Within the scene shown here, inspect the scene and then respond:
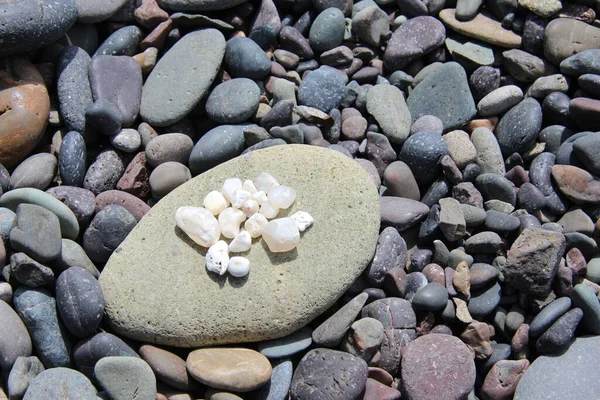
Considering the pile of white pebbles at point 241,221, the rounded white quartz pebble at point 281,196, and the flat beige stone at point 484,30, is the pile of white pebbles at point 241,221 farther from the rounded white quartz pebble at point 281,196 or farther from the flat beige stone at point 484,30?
the flat beige stone at point 484,30

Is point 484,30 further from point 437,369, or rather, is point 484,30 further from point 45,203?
point 45,203

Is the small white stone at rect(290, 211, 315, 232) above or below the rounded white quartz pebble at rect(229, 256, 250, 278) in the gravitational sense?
above

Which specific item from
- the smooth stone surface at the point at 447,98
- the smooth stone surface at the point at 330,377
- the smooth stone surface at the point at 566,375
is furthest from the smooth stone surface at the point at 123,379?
the smooth stone surface at the point at 447,98

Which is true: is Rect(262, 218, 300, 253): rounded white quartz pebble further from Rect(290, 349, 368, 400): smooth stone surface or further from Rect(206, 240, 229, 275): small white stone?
Rect(290, 349, 368, 400): smooth stone surface

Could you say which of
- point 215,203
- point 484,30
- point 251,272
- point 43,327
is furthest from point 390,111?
point 43,327

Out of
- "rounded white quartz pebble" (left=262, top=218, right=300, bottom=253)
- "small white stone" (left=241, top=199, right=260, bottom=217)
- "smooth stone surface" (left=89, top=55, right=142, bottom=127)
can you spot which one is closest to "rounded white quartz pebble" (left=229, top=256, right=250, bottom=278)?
"rounded white quartz pebble" (left=262, top=218, right=300, bottom=253)
